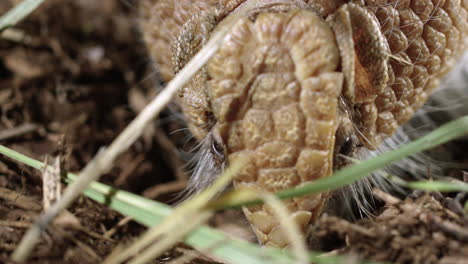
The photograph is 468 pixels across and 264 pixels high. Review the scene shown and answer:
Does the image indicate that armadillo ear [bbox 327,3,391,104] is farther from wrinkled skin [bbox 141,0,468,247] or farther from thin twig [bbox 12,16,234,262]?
thin twig [bbox 12,16,234,262]

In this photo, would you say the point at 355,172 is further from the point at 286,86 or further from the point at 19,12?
the point at 19,12

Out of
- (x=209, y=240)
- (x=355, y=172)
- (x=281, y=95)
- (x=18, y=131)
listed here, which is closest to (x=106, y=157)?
(x=209, y=240)

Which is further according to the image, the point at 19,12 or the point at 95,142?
the point at 95,142

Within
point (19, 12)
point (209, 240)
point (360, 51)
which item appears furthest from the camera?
point (19, 12)

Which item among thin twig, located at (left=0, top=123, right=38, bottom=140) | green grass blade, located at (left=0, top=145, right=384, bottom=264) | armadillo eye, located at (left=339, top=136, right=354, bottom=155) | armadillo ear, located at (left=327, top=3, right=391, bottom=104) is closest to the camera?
green grass blade, located at (left=0, top=145, right=384, bottom=264)

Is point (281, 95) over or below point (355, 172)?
over

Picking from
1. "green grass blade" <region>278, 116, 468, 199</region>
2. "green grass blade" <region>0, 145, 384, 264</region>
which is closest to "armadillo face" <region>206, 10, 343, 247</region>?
"green grass blade" <region>278, 116, 468, 199</region>

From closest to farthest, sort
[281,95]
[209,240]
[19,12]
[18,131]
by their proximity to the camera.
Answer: [209,240], [281,95], [19,12], [18,131]

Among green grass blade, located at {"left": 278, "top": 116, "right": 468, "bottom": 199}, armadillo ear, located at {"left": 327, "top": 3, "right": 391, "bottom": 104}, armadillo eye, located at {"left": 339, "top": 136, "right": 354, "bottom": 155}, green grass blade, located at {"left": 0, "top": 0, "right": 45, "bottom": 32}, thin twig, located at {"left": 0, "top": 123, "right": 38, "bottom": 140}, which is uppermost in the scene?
green grass blade, located at {"left": 0, "top": 0, "right": 45, "bottom": 32}

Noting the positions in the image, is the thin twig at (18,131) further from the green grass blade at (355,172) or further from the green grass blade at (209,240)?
the green grass blade at (355,172)
